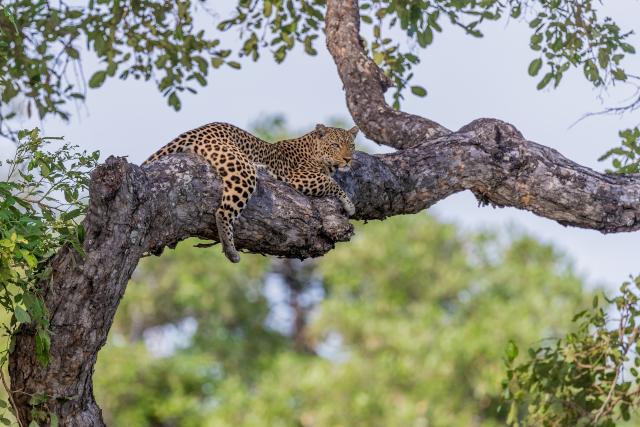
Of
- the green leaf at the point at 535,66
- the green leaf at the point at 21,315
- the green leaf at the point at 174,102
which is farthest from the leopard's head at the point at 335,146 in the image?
the green leaf at the point at 21,315

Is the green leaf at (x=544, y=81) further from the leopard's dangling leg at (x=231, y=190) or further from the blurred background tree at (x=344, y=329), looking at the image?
the blurred background tree at (x=344, y=329)

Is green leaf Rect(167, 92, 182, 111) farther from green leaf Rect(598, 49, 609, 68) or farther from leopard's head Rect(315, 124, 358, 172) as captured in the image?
green leaf Rect(598, 49, 609, 68)

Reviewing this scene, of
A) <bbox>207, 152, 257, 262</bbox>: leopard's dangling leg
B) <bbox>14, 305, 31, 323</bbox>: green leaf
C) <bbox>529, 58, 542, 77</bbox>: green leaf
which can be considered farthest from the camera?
<bbox>529, 58, 542, 77</bbox>: green leaf

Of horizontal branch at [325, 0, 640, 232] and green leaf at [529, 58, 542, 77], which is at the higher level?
green leaf at [529, 58, 542, 77]

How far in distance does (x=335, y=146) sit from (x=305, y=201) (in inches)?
61.4

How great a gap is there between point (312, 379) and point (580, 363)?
1813cm

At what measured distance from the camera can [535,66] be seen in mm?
8492

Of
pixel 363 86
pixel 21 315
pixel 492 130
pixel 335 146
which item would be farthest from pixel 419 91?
pixel 21 315

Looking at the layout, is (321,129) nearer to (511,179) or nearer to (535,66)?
(535,66)

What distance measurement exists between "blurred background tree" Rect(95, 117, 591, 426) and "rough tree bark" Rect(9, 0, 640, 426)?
15.6 m

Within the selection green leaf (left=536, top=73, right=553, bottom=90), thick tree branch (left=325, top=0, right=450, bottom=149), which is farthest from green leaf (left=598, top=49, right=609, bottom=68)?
thick tree branch (left=325, top=0, right=450, bottom=149)

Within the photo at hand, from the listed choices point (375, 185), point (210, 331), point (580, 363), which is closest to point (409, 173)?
point (375, 185)

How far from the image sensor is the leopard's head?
303 inches

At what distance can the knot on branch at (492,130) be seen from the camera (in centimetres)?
738
